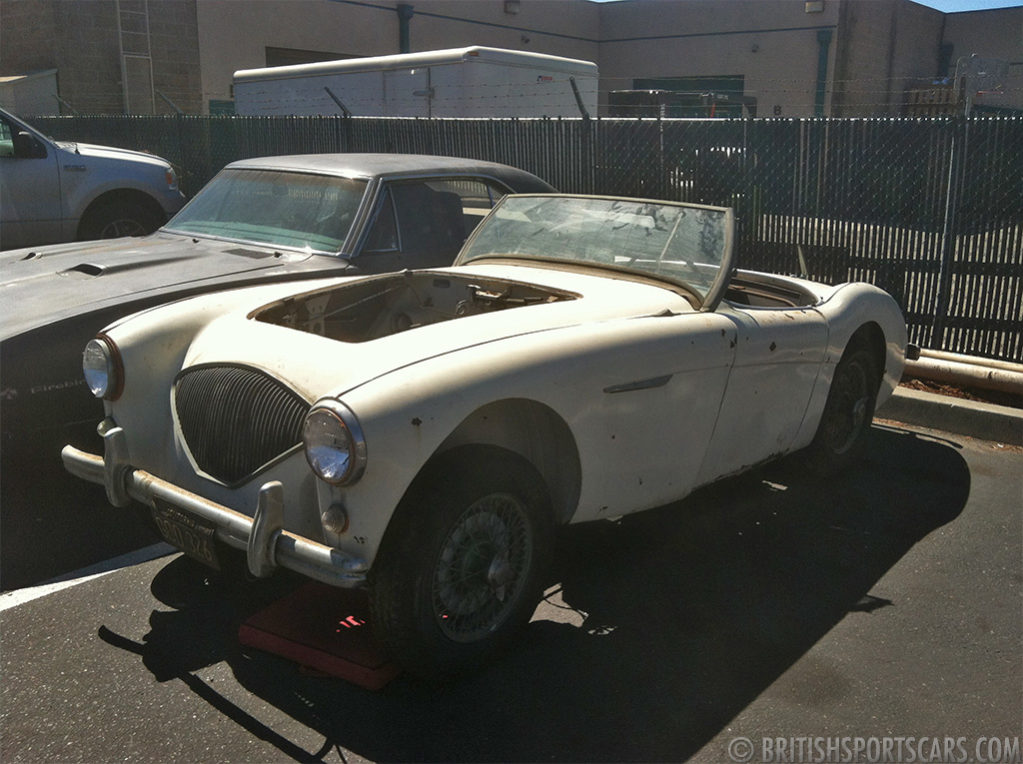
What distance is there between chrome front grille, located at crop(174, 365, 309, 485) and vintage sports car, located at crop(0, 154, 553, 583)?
1.17 meters

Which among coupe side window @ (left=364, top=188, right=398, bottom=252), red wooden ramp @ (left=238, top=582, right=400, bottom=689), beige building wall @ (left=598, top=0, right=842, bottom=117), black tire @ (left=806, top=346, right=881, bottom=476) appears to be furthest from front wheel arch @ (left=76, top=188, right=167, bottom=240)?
beige building wall @ (left=598, top=0, right=842, bottom=117)

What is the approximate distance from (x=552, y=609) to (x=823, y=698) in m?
1.03

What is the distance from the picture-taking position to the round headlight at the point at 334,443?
2.91 meters

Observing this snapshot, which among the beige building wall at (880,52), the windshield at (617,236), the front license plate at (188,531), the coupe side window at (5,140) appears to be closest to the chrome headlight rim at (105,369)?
the front license plate at (188,531)

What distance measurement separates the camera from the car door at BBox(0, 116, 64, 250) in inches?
351

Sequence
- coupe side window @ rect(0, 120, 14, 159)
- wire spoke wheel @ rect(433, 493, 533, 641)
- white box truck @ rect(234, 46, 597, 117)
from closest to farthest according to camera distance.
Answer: wire spoke wheel @ rect(433, 493, 533, 641), coupe side window @ rect(0, 120, 14, 159), white box truck @ rect(234, 46, 597, 117)

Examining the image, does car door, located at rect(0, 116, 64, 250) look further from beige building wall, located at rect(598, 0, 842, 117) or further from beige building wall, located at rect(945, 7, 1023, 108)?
beige building wall, located at rect(945, 7, 1023, 108)

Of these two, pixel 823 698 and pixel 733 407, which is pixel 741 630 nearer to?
pixel 823 698

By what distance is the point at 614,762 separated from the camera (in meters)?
2.91

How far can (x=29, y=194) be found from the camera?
8.97 metres

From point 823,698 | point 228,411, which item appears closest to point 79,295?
point 228,411

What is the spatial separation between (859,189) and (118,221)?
6477 millimetres

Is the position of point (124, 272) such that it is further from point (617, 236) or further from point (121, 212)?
point (121, 212)

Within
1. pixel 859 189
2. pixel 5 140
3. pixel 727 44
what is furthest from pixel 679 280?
pixel 727 44
